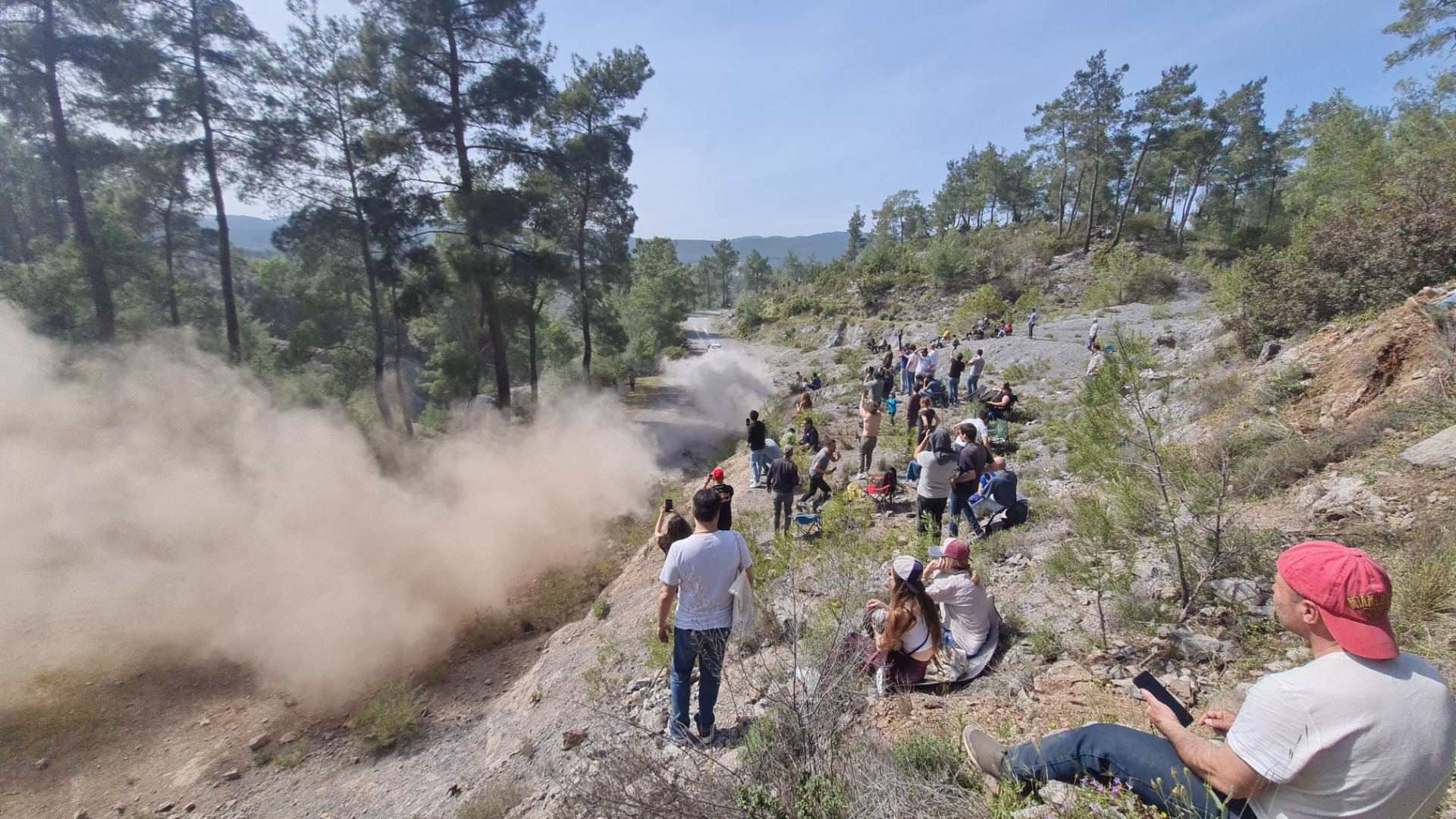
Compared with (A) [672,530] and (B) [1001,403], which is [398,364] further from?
(B) [1001,403]

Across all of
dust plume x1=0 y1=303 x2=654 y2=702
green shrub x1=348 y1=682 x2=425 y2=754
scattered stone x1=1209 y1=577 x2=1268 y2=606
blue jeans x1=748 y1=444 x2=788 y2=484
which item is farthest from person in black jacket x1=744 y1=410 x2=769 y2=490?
scattered stone x1=1209 y1=577 x2=1268 y2=606

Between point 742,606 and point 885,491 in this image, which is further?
point 885,491

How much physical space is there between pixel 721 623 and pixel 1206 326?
713 inches

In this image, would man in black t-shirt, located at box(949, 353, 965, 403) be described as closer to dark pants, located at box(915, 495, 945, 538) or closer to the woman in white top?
the woman in white top

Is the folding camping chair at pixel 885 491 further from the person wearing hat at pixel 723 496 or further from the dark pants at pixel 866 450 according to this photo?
the person wearing hat at pixel 723 496

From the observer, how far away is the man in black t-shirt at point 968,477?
6.82 metres

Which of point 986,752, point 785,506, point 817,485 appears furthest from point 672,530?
point 986,752

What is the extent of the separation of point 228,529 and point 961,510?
1166 cm

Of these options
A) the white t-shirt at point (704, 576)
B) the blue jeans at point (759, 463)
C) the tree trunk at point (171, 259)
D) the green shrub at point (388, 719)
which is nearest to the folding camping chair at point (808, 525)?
the blue jeans at point (759, 463)

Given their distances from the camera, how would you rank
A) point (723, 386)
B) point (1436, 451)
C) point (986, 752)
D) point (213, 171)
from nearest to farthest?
point (986, 752) < point (1436, 451) < point (213, 171) < point (723, 386)

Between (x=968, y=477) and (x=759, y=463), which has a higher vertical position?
(x=968, y=477)

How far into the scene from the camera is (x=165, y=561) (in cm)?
882

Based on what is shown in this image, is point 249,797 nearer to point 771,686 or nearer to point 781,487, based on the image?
point 771,686

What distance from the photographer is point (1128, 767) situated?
2.39 meters
